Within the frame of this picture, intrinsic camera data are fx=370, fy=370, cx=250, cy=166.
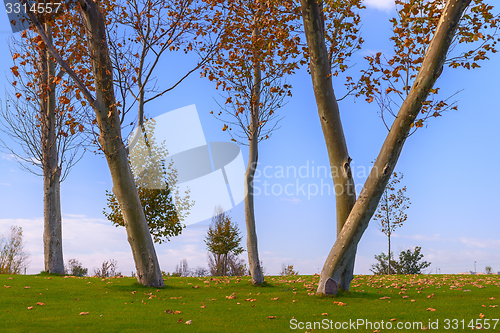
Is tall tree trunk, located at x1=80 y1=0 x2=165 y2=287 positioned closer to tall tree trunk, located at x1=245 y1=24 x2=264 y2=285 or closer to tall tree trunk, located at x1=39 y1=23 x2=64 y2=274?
tall tree trunk, located at x1=245 y1=24 x2=264 y2=285

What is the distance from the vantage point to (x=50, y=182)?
621 inches

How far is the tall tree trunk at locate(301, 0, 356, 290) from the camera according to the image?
31.0 feet

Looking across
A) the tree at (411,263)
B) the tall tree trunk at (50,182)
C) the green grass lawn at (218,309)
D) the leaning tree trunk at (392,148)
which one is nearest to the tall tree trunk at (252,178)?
the green grass lawn at (218,309)

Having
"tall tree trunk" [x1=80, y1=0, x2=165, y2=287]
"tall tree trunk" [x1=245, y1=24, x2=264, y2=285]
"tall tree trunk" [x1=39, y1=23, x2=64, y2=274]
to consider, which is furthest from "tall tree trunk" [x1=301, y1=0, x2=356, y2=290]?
"tall tree trunk" [x1=39, y1=23, x2=64, y2=274]

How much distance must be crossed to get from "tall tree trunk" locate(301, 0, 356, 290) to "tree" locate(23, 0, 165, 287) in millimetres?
5687

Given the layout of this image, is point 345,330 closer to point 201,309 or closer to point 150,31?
point 201,309

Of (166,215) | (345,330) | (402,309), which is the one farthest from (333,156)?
(166,215)

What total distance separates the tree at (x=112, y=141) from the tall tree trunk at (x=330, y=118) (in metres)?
5.69

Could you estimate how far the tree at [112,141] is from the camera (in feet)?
35.3

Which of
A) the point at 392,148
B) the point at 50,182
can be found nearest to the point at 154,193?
the point at 50,182

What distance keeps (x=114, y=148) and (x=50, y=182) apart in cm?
688

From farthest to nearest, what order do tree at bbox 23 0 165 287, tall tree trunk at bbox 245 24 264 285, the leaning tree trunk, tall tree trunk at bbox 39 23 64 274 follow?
tall tree trunk at bbox 39 23 64 274 < tall tree trunk at bbox 245 24 264 285 < tree at bbox 23 0 165 287 < the leaning tree trunk

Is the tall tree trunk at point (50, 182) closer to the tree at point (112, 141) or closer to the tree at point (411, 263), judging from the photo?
the tree at point (112, 141)

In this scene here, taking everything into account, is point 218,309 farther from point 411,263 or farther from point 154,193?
point 411,263
